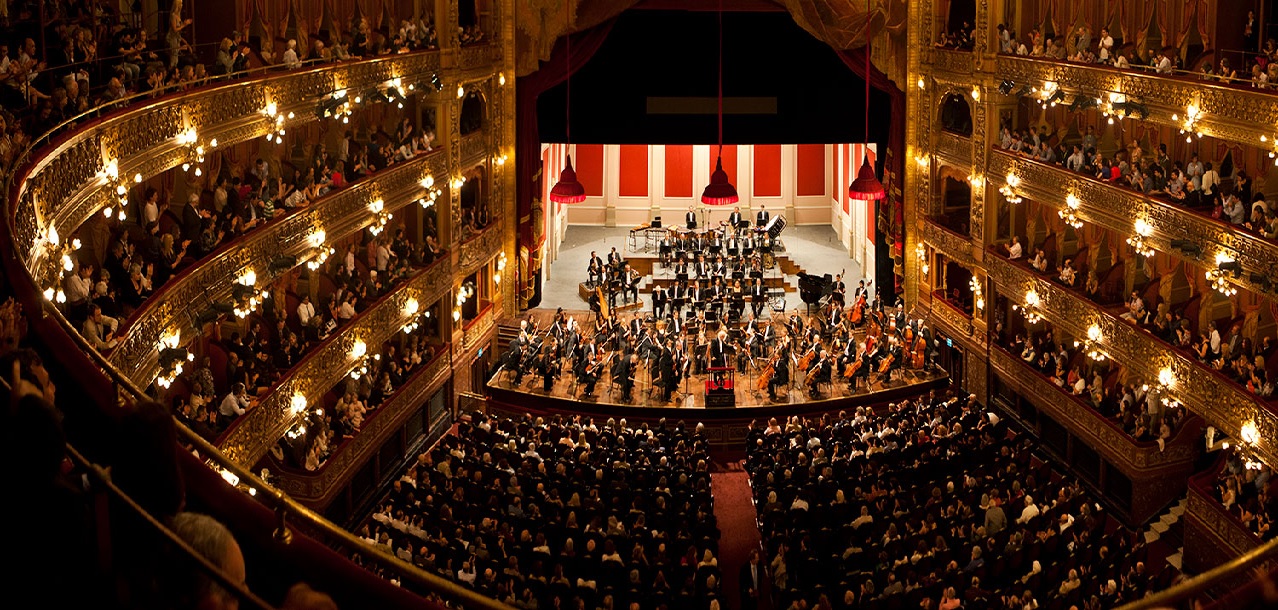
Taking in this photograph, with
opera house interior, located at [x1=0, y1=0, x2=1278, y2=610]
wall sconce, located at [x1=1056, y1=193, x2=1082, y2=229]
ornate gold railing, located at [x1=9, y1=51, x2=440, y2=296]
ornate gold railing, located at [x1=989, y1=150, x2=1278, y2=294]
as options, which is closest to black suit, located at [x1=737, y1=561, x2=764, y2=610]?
opera house interior, located at [x1=0, y1=0, x2=1278, y2=610]

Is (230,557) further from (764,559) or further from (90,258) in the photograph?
(764,559)

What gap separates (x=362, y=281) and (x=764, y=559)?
921 centimetres

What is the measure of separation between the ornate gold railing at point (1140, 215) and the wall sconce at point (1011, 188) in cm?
11

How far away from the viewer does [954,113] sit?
101 feet

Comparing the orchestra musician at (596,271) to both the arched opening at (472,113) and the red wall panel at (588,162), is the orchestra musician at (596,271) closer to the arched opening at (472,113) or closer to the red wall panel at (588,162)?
the arched opening at (472,113)

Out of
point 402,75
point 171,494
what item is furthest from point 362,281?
point 171,494

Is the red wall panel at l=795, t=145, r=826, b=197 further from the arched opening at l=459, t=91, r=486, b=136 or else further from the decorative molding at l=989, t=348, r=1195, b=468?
the decorative molding at l=989, t=348, r=1195, b=468

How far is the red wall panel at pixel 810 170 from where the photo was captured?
43875mm

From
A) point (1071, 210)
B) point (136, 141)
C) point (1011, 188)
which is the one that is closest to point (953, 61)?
point (1011, 188)

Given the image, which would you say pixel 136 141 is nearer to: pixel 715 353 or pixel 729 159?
pixel 715 353

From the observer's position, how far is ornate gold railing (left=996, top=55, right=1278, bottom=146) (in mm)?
19188

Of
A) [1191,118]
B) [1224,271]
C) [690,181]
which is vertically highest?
[1191,118]

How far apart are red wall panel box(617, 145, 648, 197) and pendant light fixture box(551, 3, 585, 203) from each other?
11260mm

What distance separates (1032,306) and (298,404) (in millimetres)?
14676
